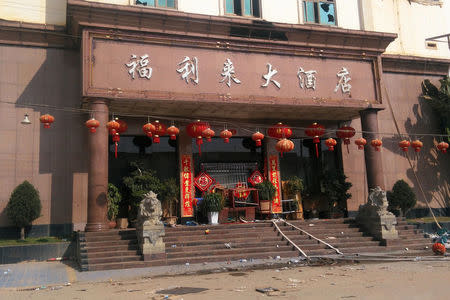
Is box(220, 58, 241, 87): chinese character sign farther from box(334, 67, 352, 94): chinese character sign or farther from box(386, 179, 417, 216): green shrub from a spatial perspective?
box(386, 179, 417, 216): green shrub

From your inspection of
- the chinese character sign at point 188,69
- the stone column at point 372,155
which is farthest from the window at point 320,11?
the chinese character sign at point 188,69

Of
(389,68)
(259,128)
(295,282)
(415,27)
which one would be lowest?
(295,282)

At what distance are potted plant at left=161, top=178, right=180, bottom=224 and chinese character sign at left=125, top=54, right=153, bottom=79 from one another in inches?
127

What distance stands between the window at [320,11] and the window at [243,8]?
5.61ft

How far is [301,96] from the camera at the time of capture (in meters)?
11.9

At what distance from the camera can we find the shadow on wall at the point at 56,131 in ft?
36.6

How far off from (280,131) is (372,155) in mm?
2873

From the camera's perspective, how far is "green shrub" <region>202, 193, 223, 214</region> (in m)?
11.6

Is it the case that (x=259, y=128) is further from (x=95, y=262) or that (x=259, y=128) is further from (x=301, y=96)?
(x=95, y=262)

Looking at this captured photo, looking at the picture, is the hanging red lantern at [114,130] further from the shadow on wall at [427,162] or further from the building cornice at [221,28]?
the shadow on wall at [427,162]

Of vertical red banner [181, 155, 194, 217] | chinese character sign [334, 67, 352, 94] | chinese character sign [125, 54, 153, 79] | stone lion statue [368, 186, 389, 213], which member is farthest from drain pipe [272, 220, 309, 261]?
chinese character sign [125, 54, 153, 79]

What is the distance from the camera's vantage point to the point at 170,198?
39.8 ft

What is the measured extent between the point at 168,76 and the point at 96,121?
2215 mm

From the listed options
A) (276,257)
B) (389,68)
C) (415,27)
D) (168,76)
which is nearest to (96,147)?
(168,76)
